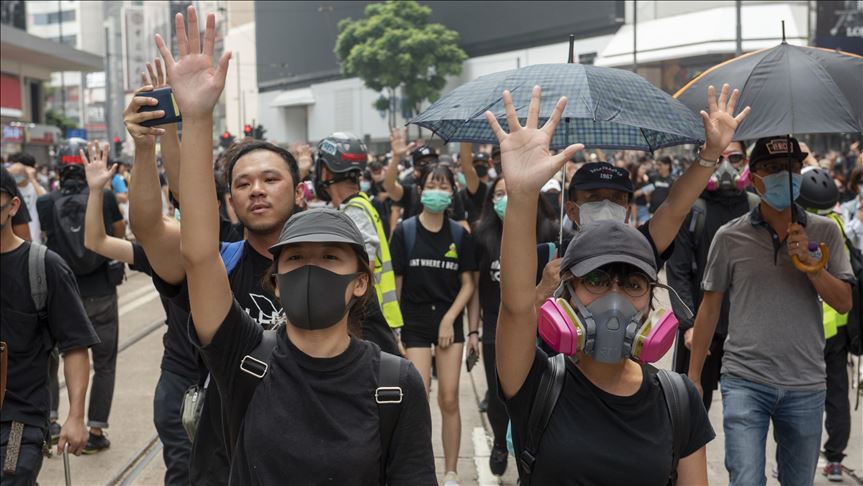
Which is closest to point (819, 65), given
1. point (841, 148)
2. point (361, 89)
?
point (841, 148)

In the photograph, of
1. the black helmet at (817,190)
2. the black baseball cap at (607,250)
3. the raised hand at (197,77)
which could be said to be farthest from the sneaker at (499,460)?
the raised hand at (197,77)

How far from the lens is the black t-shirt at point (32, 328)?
13.8ft

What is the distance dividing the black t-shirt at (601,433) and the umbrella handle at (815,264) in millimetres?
1776

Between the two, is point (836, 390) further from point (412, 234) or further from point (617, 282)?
point (617, 282)

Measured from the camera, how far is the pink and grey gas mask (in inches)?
109

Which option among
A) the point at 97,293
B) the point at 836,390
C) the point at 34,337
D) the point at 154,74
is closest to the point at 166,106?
the point at 154,74

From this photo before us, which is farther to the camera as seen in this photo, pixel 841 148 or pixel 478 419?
pixel 841 148

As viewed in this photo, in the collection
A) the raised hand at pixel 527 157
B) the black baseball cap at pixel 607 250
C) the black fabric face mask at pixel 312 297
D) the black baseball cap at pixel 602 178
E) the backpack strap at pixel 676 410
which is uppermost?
the raised hand at pixel 527 157

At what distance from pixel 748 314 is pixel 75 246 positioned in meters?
5.06

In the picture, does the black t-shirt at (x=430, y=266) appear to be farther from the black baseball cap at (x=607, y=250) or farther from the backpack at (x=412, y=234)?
the black baseball cap at (x=607, y=250)

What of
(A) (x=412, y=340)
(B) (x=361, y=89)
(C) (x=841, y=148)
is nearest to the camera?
(A) (x=412, y=340)

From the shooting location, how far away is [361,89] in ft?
257

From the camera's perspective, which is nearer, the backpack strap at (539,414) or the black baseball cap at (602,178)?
the backpack strap at (539,414)

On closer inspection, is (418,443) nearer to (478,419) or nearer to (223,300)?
(223,300)
